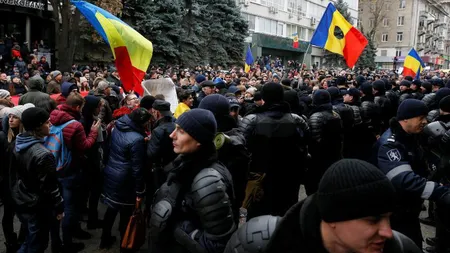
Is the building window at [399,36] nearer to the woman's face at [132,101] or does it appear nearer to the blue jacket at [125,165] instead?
the woman's face at [132,101]

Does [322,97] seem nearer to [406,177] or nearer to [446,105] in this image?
[446,105]

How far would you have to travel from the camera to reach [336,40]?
11.1 meters

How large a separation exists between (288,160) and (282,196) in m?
0.43

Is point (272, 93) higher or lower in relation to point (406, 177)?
higher

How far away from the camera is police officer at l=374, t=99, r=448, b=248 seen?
299 centimetres

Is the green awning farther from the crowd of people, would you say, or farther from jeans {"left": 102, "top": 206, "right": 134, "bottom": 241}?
jeans {"left": 102, "top": 206, "right": 134, "bottom": 241}

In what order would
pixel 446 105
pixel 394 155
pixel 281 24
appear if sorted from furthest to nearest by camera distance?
1. pixel 281 24
2. pixel 446 105
3. pixel 394 155

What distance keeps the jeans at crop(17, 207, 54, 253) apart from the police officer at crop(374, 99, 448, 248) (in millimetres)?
3202

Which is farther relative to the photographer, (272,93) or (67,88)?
(67,88)

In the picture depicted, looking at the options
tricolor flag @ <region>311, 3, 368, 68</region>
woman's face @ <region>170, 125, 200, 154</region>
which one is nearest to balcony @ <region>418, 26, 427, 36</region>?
tricolor flag @ <region>311, 3, 368, 68</region>

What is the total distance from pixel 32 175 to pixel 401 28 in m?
75.0

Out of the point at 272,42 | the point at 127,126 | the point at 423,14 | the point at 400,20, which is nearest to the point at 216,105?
the point at 127,126

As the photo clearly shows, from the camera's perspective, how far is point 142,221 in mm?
4207

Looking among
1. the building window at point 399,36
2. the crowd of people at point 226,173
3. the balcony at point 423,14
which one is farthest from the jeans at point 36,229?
the balcony at point 423,14
